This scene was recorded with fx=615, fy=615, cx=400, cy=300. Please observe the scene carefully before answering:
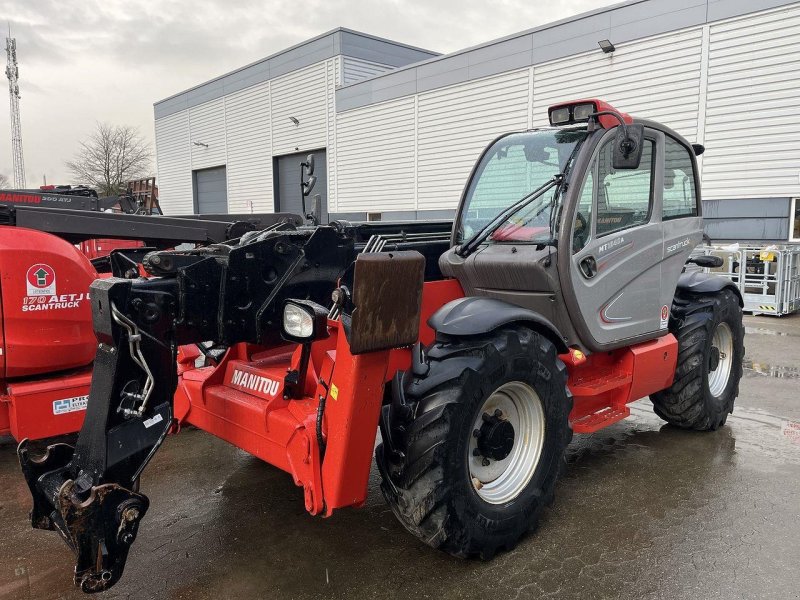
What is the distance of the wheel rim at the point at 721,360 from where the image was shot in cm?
533

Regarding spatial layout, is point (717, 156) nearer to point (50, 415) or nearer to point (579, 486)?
point (579, 486)

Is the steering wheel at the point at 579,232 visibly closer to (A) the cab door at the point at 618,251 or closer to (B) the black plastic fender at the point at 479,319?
(A) the cab door at the point at 618,251

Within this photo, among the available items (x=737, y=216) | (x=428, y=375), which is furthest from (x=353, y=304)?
(x=737, y=216)

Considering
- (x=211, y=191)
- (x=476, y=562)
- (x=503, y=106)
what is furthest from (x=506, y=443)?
(x=211, y=191)

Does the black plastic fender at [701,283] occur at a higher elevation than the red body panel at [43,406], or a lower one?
higher

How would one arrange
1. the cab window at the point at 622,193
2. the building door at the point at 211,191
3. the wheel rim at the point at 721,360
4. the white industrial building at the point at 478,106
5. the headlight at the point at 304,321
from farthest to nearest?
1. the building door at the point at 211,191
2. the white industrial building at the point at 478,106
3. the wheel rim at the point at 721,360
4. the cab window at the point at 622,193
5. the headlight at the point at 304,321

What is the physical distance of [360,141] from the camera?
2144 cm

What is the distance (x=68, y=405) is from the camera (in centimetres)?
421

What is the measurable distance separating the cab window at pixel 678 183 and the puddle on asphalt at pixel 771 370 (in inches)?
126

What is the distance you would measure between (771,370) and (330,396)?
262 inches

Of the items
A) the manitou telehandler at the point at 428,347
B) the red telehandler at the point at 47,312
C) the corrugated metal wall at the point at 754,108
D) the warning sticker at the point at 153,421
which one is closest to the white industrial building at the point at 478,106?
the corrugated metal wall at the point at 754,108

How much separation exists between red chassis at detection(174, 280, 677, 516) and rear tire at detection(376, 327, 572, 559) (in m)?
0.23

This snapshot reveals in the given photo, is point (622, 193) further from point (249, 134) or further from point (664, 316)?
point (249, 134)

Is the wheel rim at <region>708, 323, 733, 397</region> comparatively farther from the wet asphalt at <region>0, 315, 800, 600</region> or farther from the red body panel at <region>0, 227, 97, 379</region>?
the red body panel at <region>0, 227, 97, 379</region>
